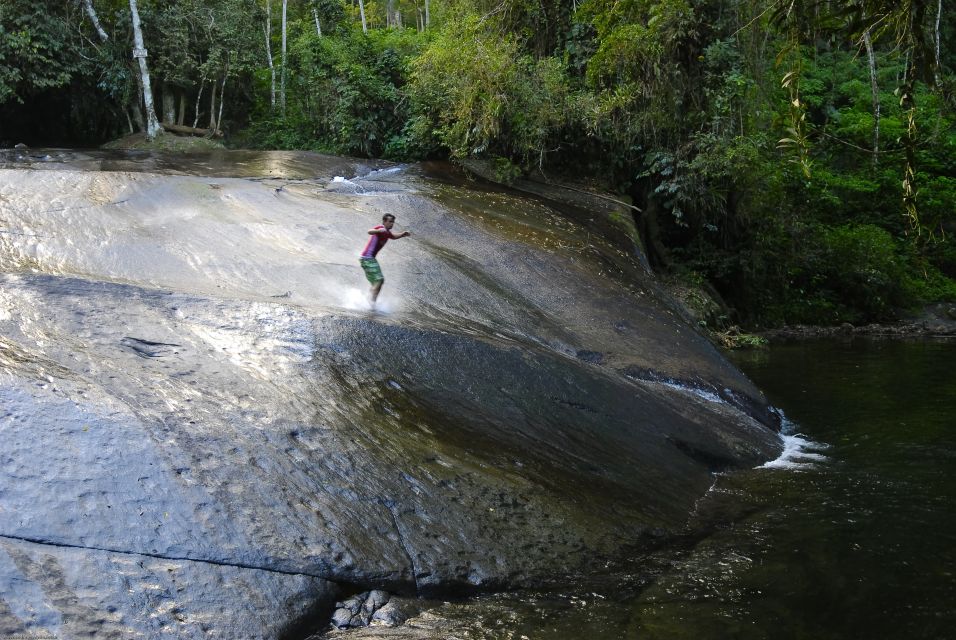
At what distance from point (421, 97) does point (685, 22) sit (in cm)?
596

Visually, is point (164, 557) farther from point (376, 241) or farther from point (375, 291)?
point (376, 241)

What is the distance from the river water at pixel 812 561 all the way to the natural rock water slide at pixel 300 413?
0.39m

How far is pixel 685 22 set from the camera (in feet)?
54.1

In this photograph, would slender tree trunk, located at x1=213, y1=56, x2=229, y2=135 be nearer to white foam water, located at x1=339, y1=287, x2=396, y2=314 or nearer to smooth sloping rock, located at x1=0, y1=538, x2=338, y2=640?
white foam water, located at x1=339, y1=287, x2=396, y2=314

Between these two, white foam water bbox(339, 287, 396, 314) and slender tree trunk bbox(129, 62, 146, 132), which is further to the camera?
slender tree trunk bbox(129, 62, 146, 132)

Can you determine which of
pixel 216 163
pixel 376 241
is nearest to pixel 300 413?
pixel 376 241

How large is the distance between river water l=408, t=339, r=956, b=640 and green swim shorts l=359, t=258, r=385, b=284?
4.31 m

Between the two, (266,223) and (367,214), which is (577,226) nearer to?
(367,214)

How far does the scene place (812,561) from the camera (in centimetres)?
616

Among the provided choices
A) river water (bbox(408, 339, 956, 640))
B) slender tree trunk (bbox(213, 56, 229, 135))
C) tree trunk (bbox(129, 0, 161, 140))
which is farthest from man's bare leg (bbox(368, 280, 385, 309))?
slender tree trunk (bbox(213, 56, 229, 135))

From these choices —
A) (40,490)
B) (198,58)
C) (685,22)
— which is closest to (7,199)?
(40,490)

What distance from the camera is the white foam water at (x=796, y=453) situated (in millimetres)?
9023

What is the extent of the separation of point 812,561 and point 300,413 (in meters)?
4.09

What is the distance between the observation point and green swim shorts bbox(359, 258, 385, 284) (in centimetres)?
913
